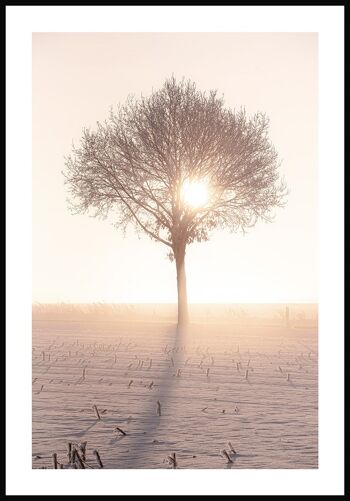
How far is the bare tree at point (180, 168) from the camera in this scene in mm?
23500

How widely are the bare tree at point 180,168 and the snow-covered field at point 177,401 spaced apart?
6.82 metres

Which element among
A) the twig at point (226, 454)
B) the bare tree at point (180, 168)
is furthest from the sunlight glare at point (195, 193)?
the twig at point (226, 454)

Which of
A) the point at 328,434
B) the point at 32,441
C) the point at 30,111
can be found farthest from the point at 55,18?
the point at 328,434

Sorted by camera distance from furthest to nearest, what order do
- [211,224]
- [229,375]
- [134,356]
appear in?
[211,224], [134,356], [229,375]

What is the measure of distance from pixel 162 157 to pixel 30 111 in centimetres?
1393

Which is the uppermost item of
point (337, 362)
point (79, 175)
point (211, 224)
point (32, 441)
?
point (79, 175)

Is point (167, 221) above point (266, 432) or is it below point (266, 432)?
above

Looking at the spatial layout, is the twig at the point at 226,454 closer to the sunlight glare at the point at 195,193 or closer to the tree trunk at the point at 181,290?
the tree trunk at the point at 181,290

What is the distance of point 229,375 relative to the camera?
1370cm

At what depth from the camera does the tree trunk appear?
79.3 feet

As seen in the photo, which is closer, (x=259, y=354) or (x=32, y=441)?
(x=32, y=441)

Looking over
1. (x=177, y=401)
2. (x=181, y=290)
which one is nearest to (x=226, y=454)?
(x=177, y=401)
